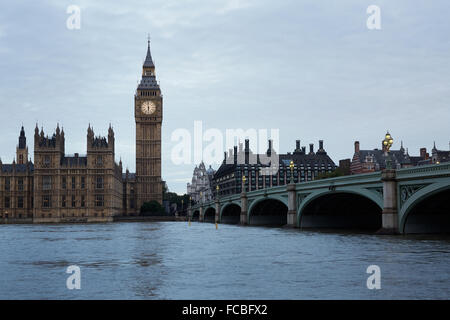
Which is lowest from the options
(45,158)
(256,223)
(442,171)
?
(256,223)

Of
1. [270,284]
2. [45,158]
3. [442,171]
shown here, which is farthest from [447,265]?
[45,158]

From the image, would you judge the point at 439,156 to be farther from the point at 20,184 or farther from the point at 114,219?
the point at 20,184

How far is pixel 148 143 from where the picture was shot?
186750mm

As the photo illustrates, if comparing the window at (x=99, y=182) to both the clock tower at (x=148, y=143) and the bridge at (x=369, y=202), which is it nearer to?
the clock tower at (x=148, y=143)

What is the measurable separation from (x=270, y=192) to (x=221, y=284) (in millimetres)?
57322

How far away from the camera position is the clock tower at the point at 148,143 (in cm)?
18450

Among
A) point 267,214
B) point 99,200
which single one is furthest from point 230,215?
point 99,200

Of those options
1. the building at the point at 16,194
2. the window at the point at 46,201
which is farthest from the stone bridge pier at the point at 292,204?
the building at the point at 16,194

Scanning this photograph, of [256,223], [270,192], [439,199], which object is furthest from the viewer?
[256,223]

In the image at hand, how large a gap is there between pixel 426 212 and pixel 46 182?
12759cm

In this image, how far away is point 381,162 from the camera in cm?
15212

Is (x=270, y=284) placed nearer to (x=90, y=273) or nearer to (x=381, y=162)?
(x=90, y=273)

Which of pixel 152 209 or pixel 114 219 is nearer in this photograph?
pixel 114 219

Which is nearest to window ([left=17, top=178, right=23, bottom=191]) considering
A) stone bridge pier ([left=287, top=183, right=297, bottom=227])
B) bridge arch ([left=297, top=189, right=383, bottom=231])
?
stone bridge pier ([left=287, top=183, right=297, bottom=227])
